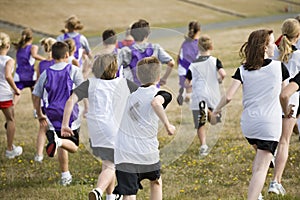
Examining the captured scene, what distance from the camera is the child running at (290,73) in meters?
6.68

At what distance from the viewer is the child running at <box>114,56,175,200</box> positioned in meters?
5.33

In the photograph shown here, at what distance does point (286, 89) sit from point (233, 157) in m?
2.90

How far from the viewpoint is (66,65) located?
731cm

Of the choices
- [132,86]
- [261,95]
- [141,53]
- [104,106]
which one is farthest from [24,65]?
[261,95]

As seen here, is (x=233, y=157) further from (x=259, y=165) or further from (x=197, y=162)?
(x=259, y=165)

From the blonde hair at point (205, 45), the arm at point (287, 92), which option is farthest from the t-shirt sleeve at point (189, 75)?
the arm at point (287, 92)

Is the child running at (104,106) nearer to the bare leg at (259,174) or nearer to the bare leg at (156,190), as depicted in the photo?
the bare leg at (156,190)

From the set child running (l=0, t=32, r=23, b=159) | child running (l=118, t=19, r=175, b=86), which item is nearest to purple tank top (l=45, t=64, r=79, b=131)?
child running (l=118, t=19, r=175, b=86)

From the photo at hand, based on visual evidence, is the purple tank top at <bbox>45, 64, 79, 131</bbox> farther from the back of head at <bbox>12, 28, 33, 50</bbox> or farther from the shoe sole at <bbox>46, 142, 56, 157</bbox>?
the back of head at <bbox>12, 28, 33, 50</bbox>

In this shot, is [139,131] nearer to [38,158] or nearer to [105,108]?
[105,108]

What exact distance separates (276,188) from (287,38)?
5.51ft

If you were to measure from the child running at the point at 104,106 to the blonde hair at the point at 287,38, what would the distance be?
1.99 meters

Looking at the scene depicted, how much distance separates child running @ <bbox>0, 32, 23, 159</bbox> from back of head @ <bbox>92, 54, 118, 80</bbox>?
3.21 metres

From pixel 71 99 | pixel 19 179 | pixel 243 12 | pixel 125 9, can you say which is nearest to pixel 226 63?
pixel 19 179
